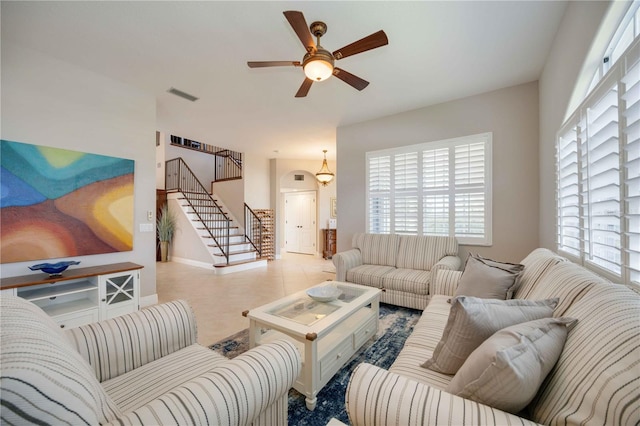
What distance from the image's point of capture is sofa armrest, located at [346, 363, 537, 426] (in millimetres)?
749

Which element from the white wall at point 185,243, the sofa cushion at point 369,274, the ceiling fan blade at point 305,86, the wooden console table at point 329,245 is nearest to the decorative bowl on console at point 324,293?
A: the sofa cushion at point 369,274

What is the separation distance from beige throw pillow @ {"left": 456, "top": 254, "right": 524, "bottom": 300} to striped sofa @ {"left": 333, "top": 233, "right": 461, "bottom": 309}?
90cm

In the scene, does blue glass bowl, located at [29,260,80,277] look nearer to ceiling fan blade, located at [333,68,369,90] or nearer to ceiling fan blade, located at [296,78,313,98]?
ceiling fan blade, located at [296,78,313,98]

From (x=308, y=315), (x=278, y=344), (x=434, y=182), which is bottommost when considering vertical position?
(x=308, y=315)

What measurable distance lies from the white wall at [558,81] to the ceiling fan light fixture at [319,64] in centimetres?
169

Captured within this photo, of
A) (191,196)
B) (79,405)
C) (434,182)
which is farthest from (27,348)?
(191,196)

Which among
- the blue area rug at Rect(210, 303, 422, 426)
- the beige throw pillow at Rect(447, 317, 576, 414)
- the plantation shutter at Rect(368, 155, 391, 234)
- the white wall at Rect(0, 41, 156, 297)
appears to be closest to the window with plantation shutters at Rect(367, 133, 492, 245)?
the plantation shutter at Rect(368, 155, 391, 234)

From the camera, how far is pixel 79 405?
643 millimetres

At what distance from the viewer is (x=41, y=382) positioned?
0.59m

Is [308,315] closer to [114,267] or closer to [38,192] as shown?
[114,267]

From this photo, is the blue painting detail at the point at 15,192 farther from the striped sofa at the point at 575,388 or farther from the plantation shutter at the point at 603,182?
the plantation shutter at the point at 603,182

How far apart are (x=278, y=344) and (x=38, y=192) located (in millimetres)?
3131

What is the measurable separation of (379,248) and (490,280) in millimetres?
2159

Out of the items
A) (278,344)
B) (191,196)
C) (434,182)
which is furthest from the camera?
(191,196)
